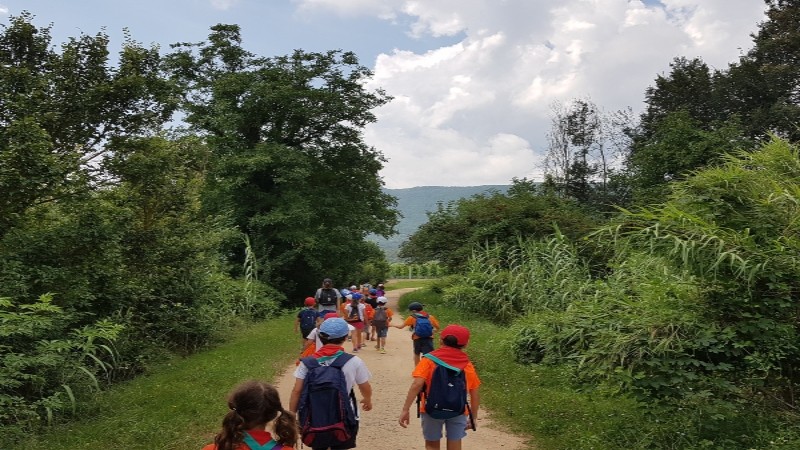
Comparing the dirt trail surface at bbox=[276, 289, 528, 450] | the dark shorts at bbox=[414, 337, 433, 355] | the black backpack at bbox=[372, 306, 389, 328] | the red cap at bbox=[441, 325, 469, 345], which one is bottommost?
the dirt trail surface at bbox=[276, 289, 528, 450]

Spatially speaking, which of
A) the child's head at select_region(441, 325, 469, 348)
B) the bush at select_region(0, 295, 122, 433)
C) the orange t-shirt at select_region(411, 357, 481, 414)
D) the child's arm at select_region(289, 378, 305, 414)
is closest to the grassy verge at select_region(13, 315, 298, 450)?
the bush at select_region(0, 295, 122, 433)

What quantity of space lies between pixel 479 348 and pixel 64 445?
8616 millimetres

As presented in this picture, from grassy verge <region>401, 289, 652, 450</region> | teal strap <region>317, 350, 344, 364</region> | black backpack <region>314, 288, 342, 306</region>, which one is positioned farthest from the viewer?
black backpack <region>314, 288, 342, 306</region>

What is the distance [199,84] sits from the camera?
28016 mm

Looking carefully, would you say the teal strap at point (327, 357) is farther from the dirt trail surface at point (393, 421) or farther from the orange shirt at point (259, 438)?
the dirt trail surface at point (393, 421)

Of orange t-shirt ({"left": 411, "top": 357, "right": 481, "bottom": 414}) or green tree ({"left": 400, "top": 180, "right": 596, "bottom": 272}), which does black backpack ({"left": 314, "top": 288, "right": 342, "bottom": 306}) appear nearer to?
orange t-shirt ({"left": 411, "top": 357, "right": 481, "bottom": 414})

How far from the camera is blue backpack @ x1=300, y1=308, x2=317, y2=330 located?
35.0 ft

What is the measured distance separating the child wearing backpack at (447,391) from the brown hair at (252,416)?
198 centimetres

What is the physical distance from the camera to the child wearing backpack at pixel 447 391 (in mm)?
4707

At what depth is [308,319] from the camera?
35.2 feet

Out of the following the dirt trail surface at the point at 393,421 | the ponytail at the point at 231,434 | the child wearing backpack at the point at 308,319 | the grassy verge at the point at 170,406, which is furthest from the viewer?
the child wearing backpack at the point at 308,319

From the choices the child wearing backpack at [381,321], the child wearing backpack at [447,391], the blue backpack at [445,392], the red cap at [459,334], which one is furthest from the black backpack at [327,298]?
the blue backpack at [445,392]

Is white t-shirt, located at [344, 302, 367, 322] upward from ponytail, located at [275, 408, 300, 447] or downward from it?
downward

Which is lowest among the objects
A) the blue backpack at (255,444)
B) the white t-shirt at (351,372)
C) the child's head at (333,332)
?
the white t-shirt at (351,372)
